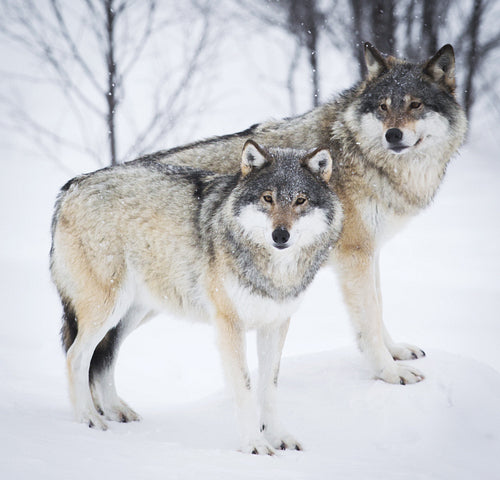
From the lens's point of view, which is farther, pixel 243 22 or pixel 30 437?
pixel 243 22

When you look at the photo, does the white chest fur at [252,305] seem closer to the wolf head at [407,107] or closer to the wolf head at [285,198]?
the wolf head at [285,198]

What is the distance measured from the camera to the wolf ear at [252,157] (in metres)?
4.00

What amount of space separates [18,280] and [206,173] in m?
6.54

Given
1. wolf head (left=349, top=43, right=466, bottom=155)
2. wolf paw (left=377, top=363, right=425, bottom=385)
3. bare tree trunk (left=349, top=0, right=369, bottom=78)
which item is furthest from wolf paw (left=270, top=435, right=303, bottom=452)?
bare tree trunk (left=349, top=0, right=369, bottom=78)

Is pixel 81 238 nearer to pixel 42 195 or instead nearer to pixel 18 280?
pixel 18 280

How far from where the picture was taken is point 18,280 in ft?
32.9

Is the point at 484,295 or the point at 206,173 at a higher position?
the point at 206,173

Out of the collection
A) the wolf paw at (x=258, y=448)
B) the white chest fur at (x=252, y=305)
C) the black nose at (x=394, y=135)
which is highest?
the black nose at (x=394, y=135)

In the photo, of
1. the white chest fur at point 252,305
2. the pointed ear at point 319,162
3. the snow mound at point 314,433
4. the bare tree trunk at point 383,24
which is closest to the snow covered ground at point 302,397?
the snow mound at point 314,433

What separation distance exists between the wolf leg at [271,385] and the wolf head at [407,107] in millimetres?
1673

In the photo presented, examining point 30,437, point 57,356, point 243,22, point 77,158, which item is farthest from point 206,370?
point 77,158

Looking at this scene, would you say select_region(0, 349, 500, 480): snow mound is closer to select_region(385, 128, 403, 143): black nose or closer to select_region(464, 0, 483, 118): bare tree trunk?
select_region(385, 128, 403, 143): black nose

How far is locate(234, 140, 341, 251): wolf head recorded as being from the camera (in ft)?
12.2

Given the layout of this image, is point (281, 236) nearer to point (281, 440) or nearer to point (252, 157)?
point (252, 157)
